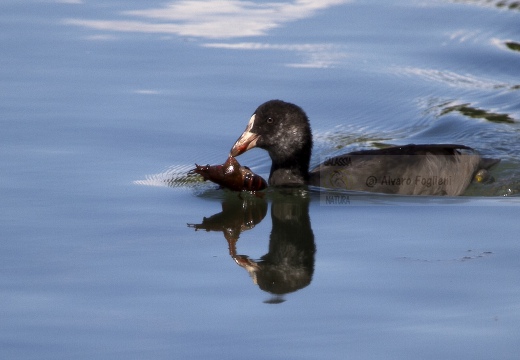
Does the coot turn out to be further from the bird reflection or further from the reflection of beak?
the bird reflection

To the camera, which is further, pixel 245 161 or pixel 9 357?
pixel 245 161

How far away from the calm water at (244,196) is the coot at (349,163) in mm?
262

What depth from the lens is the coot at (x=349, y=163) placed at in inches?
352

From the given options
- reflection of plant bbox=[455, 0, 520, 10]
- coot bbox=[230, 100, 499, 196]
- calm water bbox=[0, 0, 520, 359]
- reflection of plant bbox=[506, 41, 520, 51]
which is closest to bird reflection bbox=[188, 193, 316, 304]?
calm water bbox=[0, 0, 520, 359]

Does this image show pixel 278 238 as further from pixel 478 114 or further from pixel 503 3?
pixel 503 3

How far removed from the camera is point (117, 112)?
10.3 m

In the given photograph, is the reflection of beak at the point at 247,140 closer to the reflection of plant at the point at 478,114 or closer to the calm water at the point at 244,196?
the calm water at the point at 244,196

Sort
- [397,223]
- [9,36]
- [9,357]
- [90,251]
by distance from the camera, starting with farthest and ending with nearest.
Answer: [9,36], [397,223], [90,251], [9,357]

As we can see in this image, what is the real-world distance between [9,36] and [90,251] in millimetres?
6310

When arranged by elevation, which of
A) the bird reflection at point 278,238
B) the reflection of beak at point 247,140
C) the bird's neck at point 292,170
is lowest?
the bird reflection at point 278,238

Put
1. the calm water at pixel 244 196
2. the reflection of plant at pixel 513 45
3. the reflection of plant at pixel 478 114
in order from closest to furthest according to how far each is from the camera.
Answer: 1. the calm water at pixel 244 196
2. the reflection of plant at pixel 478 114
3. the reflection of plant at pixel 513 45

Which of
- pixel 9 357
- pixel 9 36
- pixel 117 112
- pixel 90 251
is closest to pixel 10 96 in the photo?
pixel 117 112

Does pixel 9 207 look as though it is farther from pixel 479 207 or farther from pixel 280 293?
pixel 479 207

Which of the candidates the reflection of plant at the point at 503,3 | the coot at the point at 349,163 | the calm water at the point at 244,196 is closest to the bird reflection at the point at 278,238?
the calm water at the point at 244,196
